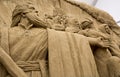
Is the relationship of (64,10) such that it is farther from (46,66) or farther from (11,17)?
(46,66)

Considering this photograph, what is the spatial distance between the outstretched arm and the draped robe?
104mm

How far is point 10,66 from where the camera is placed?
272 cm

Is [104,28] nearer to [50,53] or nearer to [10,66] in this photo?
[50,53]

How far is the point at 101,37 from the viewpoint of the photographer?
3.35 m

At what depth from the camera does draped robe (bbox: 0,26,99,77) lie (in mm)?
2863

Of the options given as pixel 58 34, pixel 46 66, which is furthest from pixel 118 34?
pixel 46 66

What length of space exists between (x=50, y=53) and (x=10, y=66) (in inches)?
17.1

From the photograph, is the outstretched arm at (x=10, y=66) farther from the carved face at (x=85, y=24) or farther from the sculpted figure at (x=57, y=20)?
the carved face at (x=85, y=24)

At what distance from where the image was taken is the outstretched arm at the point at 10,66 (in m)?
2.70

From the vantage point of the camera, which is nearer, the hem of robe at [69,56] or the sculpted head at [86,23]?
the hem of robe at [69,56]

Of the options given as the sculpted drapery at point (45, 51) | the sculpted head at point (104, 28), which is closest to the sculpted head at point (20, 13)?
the sculpted drapery at point (45, 51)

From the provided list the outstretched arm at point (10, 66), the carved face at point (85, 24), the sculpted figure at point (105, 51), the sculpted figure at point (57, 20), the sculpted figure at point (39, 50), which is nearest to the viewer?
the outstretched arm at point (10, 66)

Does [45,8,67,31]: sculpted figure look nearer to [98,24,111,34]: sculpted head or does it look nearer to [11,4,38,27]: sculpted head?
[11,4,38,27]: sculpted head

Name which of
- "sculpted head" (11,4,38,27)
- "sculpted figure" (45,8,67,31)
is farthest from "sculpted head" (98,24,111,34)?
"sculpted head" (11,4,38,27)
